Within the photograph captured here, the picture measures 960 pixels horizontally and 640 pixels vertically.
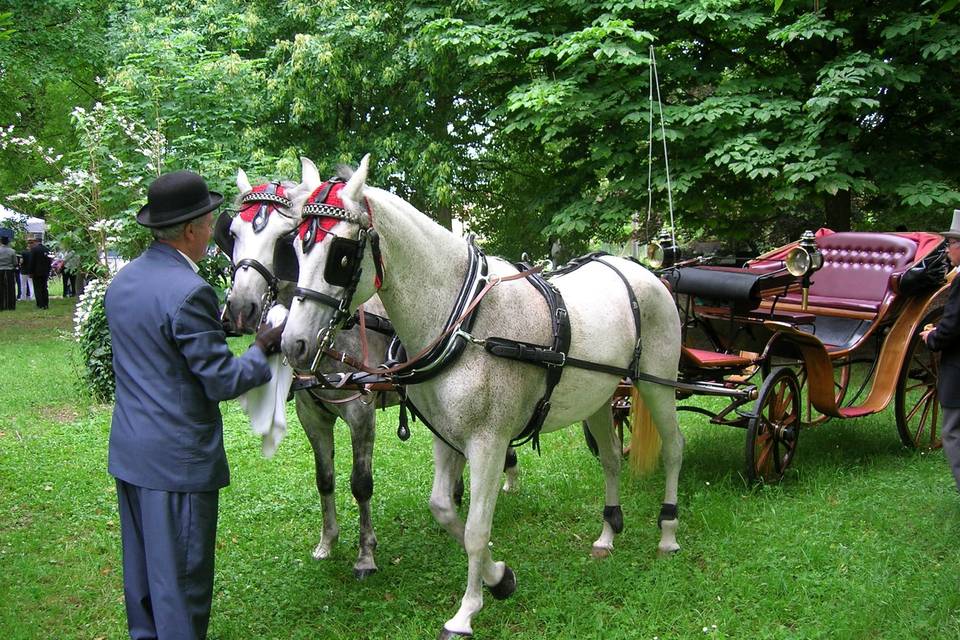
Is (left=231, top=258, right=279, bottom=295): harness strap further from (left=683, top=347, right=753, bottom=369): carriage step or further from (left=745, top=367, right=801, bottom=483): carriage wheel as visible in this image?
(left=745, top=367, right=801, bottom=483): carriage wheel

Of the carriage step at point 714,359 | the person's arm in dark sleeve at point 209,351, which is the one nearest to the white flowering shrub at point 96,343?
the carriage step at point 714,359

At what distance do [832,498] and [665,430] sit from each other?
158cm

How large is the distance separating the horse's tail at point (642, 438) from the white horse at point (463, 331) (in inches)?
37.2

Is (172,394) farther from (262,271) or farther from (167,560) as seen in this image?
(262,271)

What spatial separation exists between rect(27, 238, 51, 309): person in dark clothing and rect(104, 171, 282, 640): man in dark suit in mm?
19400

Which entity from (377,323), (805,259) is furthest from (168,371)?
(805,259)

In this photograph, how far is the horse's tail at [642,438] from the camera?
5.26 metres

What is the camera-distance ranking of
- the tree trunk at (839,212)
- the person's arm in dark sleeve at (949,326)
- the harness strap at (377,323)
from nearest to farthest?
1. the person's arm in dark sleeve at (949,326)
2. the harness strap at (377,323)
3. the tree trunk at (839,212)

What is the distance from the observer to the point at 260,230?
397 centimetres

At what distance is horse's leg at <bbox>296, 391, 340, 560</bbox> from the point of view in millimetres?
4547

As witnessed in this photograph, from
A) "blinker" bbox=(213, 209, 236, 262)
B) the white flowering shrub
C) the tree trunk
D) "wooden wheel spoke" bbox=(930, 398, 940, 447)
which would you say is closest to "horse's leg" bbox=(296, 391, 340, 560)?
"blinker" bbox=(213, 209, 236, 262)

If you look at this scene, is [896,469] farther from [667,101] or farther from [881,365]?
[667,101]

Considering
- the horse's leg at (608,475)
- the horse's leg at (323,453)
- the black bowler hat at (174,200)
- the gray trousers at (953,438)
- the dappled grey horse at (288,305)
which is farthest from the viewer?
the horse's leg at (608,475)

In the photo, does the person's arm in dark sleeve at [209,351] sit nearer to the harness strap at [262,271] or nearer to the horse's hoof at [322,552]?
the harness strap at [262,271]
